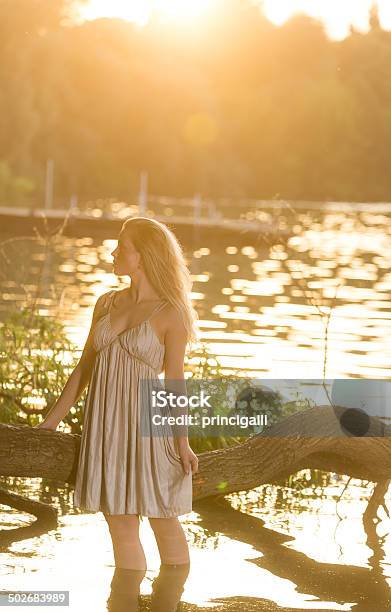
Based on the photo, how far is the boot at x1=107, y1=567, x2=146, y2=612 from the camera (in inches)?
175

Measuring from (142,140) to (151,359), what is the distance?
7155 centimetres

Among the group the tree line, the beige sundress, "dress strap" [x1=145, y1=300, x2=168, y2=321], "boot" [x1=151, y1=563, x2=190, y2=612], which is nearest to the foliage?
"boot" [x1=151, y1=563, x2=190, y2=612]

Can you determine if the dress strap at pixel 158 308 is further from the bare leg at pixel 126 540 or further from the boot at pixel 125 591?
the boot at pixel 125 591

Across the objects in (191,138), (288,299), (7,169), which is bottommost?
(288,299)

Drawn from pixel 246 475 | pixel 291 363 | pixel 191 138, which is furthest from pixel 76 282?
pixel 191 138

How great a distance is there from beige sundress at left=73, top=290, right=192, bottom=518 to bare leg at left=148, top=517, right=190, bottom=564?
0.12 meters

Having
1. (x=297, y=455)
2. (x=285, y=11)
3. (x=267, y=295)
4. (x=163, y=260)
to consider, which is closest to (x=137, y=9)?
(x=285, y=11)

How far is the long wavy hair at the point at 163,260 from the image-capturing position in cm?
409

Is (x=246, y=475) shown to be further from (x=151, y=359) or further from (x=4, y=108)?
(x=4, y=108)

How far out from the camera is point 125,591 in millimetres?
4570

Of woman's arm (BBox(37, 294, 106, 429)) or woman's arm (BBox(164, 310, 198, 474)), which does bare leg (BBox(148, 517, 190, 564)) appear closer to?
woman's arm (BBox(164, 310, 198, 474))

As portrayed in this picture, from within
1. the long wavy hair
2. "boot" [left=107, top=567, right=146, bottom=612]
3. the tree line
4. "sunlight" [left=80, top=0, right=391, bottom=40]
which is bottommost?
"boot" [left=107, top=567, right=146, bottom=612]

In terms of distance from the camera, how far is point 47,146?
67.7 metres

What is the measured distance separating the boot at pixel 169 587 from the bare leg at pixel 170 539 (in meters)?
0.03
